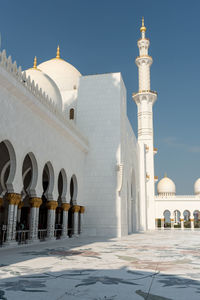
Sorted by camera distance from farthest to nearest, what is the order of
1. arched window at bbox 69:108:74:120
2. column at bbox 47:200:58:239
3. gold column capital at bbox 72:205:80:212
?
arched window at bbox 69:108:74:120 < gold column capital at bbox 72:205:80:212 < column at bbox 47:200:58:239

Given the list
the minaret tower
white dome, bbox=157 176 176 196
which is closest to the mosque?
the minaret tower

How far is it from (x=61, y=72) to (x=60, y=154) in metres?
10.2

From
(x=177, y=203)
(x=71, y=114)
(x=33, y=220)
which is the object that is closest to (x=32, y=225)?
(x=33, y=220)

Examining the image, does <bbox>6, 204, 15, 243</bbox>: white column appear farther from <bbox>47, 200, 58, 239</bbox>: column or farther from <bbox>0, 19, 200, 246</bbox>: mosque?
<bbox>47, 200, 58, 239</bbox>: column

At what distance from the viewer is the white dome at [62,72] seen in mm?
20672

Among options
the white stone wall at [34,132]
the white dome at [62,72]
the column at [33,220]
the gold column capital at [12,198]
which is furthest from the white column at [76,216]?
the white dome at [62,72]

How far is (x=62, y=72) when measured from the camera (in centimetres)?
2112

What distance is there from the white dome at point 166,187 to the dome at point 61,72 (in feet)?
65.2

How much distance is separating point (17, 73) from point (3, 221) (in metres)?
8.73

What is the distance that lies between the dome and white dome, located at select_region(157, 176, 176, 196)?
19868mm

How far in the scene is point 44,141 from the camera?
11.4 m

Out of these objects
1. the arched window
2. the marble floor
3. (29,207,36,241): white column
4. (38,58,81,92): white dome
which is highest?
(38,58,81,92): white dome

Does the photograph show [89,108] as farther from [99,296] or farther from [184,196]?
[184,196]

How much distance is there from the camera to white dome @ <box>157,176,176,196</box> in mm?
35906
